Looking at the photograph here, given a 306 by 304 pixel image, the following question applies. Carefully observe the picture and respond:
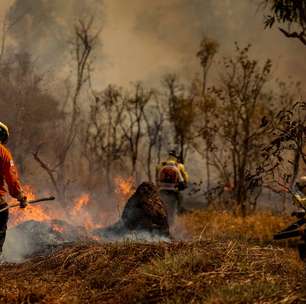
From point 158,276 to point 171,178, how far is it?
1046 cm

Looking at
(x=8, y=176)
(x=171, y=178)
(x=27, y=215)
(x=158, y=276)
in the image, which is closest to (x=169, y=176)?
(x=171, y=178)

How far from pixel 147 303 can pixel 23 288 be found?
4.55ft

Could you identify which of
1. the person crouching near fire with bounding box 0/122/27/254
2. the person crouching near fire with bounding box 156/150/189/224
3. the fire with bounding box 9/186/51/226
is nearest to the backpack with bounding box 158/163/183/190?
the person crouching near fire with bounding box 156/150/189/224

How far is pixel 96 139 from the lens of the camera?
188ft

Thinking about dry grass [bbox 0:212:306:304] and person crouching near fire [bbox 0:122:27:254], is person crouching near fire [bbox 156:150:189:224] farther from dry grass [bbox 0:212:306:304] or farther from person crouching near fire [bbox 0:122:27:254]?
dry grass [bbox 0:212:306:304]

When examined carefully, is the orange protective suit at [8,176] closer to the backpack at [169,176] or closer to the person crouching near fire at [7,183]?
the person crouching near fire at [7,183]

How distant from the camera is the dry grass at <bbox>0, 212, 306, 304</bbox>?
4.71m

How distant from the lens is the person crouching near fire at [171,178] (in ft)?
50.6

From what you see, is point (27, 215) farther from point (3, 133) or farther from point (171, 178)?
point (3, 133)

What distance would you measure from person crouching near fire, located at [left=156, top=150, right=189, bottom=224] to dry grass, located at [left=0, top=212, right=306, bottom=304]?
26.6ft

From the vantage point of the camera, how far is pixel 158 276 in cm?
518

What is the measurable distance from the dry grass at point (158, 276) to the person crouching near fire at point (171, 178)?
8.11 m

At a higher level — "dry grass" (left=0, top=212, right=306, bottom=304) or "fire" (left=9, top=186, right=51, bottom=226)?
"fire" (left=9, top=186, right=51, bottom=226)

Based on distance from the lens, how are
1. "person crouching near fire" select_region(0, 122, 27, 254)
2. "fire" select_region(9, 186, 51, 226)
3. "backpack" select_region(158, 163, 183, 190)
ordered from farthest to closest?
1. "fire" select_region(9, 186, 51, 226)
2. "backpack" select_region(158, 163, 183, 190)
3. "person crouching near fire" select_region(0, 122, 27, 254)
